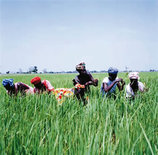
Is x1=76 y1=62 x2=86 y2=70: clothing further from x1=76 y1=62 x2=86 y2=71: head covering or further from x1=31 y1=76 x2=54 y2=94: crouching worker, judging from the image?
x1=31 y1=76 x2=54 y2=94: crouching worker

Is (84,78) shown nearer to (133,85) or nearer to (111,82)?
(111,82)

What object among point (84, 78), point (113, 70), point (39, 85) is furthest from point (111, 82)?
point (39, 85)

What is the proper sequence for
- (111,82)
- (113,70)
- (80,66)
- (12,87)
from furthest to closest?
(12,87), (80,66), (111,82), (113,70)

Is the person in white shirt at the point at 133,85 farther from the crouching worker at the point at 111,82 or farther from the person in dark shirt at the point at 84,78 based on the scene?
the person in dark shirt at the point at 84,78

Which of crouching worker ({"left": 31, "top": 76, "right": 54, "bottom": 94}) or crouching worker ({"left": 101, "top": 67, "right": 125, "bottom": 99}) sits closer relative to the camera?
crouching worker ({"left": 101, "top": 67, "right": 125, "bottom": 99})

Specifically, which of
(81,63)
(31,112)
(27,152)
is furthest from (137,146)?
(81,63)

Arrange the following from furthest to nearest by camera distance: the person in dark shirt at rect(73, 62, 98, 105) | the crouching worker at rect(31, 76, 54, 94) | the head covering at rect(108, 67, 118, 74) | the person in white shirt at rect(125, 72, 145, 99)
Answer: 1. the crouching worker at rect(31, 76, 54, 94)
2. the person in dark shirt at rect(73, 62, 98, 105)
3. the head covering at rect(108, 67, 118, 74)
4. the person in white shirt at rect(125, 72, 145, 99)

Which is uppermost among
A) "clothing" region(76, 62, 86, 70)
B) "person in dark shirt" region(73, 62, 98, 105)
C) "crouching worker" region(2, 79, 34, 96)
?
"clothing" region(76, 62, 86, 70)

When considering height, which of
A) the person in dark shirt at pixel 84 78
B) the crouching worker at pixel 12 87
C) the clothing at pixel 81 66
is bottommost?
the crouching worker at pixel 12 87

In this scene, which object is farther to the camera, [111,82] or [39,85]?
[39,85]

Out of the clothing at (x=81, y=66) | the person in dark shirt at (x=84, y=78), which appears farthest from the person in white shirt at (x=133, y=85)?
the clothing at (x=81, y=66)

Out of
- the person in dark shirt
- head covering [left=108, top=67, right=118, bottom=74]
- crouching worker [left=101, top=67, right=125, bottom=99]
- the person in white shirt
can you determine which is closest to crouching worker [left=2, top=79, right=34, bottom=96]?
the person in dark shirt

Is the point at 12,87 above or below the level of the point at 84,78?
below

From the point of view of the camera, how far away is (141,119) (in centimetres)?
161
